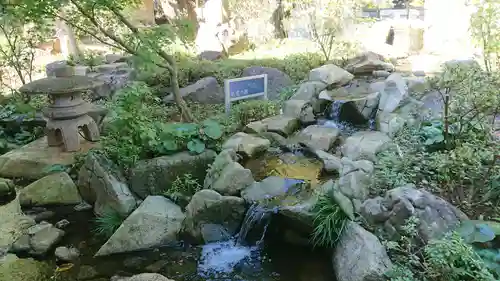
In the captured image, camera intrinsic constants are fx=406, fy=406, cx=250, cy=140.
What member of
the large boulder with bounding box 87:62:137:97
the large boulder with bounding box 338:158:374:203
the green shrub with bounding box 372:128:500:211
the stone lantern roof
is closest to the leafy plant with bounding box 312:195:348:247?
the large boulder with bounding box 338:158:374:203

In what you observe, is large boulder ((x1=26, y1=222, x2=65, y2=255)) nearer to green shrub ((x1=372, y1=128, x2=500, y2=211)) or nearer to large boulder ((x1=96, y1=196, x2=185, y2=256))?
large boulder ((x1=96, y1=196, x2=185, y2=256))

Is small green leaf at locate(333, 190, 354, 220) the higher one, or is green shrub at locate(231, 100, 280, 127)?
green shrub at locate(231, 100, 280, 127)

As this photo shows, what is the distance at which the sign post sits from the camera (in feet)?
24.5

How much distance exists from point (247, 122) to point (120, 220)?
298 cm

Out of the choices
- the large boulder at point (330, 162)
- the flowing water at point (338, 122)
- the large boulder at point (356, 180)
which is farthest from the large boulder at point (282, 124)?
the large boulder at point (356, 180)

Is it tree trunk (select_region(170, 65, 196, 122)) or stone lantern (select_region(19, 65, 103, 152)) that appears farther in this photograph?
tree trunk (select_region(170, 65, 196, 122))

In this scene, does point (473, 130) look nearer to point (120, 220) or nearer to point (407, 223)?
point (407, 223)

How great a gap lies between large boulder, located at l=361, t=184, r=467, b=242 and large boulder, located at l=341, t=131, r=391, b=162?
1.40 metres

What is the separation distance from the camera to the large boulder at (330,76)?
8.51 meters

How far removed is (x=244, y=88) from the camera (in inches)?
306

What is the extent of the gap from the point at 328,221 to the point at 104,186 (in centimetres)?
310

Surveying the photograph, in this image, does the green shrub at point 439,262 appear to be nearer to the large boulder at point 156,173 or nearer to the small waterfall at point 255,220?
the small waterfall at point 255,220

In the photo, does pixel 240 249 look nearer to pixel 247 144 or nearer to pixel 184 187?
pixel 184 187

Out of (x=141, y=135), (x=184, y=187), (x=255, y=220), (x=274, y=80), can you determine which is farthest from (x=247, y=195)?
(x=274, y=80)
